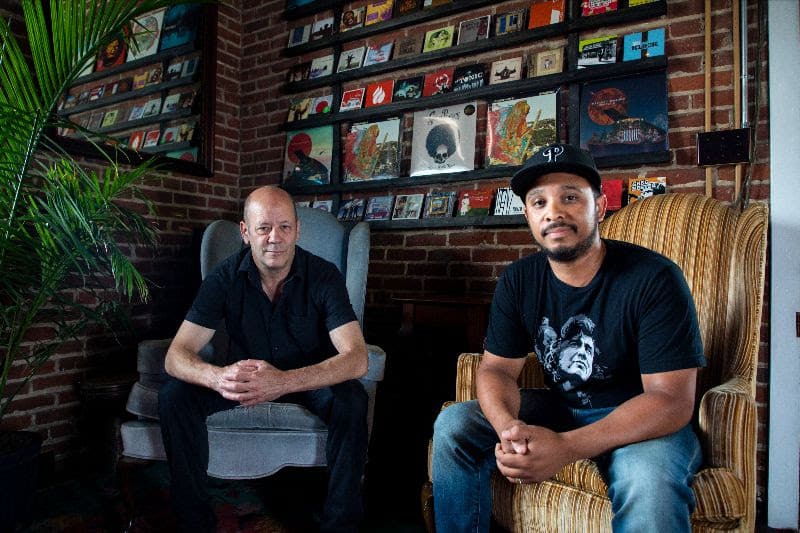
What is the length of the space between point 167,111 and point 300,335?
6.73ft

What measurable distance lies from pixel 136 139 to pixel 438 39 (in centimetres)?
184

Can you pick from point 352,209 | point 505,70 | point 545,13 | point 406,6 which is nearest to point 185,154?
point 352,209

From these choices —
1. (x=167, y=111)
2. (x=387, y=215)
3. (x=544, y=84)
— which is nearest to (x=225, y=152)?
(x=167, y=111)

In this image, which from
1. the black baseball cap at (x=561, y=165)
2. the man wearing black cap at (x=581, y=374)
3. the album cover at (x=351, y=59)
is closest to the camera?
the man wearing black cap at (x=581, y=374)

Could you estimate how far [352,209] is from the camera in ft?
9.68

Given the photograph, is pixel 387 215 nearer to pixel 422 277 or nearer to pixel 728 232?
pixel 422 277

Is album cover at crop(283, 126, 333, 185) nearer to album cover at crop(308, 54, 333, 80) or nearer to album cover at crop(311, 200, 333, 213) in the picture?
album cover at crop(311, 200, 333, 213)

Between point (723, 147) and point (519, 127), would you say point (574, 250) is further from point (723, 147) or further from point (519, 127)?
point (519, 127)

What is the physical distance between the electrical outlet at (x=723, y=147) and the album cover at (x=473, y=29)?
1.11 metres

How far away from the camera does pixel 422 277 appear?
2781 millimetres

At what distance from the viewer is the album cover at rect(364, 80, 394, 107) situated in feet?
9.46

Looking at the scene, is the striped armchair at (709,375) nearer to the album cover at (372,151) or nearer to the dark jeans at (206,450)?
the dark jeans at (206,450)

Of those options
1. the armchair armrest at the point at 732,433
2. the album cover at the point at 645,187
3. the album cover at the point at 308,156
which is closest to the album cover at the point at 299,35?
the album cover at the point at 308,156

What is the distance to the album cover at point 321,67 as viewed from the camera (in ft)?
10.2
